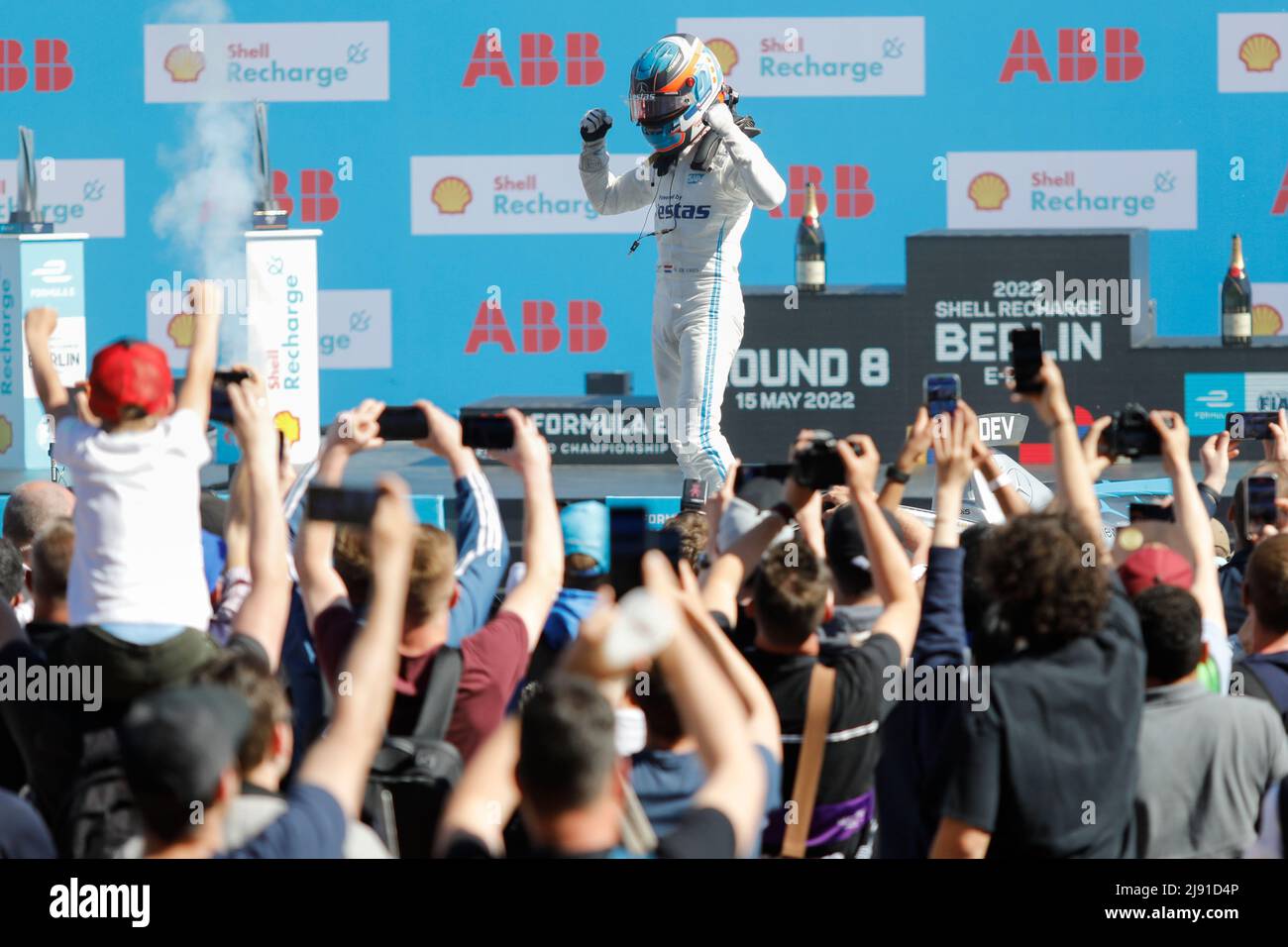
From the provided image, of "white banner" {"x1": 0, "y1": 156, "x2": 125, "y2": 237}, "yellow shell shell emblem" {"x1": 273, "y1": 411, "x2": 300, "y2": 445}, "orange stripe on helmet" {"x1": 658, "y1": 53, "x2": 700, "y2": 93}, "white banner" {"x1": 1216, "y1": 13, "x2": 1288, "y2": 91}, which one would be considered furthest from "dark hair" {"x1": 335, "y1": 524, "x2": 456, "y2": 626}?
"white banner" {"x1": 1216, "y1": 13, "x2": 1288, "y2": 91}

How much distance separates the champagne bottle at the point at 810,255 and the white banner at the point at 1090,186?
1459 millimetres

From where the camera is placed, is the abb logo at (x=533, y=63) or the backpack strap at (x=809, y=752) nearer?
the backpack strap at (x=809, y=752)

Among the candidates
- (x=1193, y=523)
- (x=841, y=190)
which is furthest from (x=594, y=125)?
(x=841, y=190)

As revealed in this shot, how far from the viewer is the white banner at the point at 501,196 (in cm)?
959

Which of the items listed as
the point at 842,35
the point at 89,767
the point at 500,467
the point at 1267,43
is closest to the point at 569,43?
the point at 842,35

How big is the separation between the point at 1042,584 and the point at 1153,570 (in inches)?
22.3

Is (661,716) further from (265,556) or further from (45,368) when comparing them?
(45,368)

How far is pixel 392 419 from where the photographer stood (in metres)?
2.74

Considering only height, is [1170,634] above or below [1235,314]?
below

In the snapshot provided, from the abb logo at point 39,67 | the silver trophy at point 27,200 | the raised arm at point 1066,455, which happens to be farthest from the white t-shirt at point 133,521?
the abb logo at point 39,67

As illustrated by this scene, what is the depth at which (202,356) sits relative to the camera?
252cm

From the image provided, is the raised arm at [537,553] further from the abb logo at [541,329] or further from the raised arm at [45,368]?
the abb logo at [541,329]

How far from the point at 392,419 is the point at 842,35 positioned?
7.17 meters
